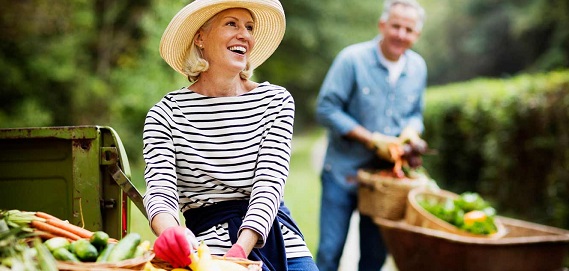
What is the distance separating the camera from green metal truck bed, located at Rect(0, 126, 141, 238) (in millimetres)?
4023

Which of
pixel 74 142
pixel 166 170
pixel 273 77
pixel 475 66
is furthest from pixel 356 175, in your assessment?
pixel 475 66

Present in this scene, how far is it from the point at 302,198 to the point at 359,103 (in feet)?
30.7

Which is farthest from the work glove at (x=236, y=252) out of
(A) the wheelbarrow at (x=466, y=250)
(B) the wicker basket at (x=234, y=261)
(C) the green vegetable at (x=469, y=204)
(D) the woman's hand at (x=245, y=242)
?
(C) the green vegetable at (x=469, y=204)

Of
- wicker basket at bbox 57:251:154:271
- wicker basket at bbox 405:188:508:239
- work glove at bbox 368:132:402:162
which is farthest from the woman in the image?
wicker basket at bbox 405:188:508:239

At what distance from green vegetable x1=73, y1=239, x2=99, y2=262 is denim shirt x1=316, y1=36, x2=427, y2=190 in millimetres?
3359

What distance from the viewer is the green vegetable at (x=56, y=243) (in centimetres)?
270

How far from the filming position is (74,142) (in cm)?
404

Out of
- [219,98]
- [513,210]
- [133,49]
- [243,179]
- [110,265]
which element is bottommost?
[513,210]

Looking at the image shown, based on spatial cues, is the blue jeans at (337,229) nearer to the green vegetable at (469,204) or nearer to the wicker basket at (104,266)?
the green vegetable at (469,204)

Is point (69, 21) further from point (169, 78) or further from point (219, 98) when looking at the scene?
point (219, 98)

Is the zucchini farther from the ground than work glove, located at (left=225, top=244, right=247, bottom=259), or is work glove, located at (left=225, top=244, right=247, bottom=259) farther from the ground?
the zucchini

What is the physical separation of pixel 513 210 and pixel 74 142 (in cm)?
760

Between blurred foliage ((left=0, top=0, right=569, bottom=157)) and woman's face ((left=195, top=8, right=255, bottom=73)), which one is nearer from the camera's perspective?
woman's face ((left=195, top=8, right=255, bottom=73))

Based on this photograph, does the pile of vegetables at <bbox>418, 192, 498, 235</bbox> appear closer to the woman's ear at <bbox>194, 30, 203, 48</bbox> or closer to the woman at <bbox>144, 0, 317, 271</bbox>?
the woman at <bbox>144, 0, 317, 271</bbox>
